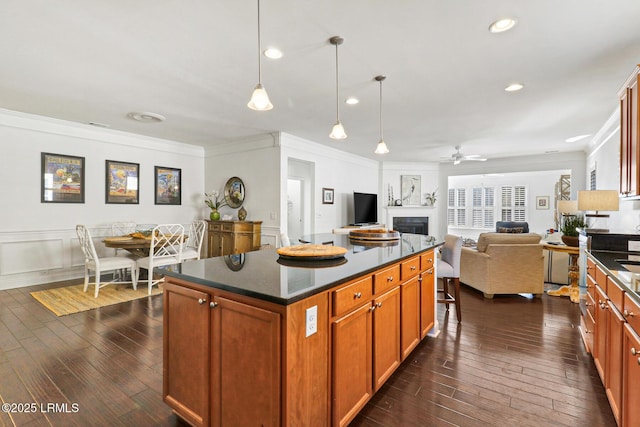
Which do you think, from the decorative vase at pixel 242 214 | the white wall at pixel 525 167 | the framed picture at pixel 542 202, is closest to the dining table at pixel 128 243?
the decorative vase at pixel 242 214

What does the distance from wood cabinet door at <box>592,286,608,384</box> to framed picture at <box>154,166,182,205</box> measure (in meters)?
6.38

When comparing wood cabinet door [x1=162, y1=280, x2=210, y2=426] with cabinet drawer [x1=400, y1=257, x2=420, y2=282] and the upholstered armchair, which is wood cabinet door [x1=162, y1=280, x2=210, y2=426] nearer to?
cabinet drawer [x1=400, y1=257, x2=420, y2=282]

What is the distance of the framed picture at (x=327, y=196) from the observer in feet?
21.2

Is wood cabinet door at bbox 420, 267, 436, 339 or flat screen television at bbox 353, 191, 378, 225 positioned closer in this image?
wood cabinet door at bbox 420, 267, 436, 339

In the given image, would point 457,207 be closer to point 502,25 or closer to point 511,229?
point 511,229

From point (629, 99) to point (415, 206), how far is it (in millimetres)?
6474

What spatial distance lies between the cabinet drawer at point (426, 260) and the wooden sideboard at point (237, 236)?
3394 millimetres

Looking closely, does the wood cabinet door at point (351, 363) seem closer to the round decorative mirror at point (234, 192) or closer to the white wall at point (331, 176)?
the white wall at point (331, 176)

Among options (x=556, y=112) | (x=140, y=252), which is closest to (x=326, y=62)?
(x=556, y=112)

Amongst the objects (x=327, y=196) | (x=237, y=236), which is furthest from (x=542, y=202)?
Answer: (x=237, y=236)

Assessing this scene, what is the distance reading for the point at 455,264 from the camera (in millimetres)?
3189

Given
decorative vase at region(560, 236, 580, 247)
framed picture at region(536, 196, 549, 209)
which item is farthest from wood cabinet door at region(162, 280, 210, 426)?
framed picture at region(536, 196, 549, 209)

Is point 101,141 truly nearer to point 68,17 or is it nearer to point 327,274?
point 68,17

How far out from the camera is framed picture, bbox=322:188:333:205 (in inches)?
254
